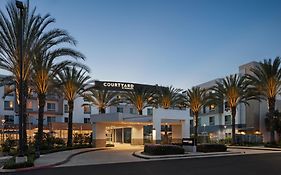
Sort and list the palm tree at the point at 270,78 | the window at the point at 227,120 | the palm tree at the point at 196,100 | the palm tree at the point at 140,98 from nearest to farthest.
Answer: the palm tree at the point at 270,78, the palm tree at the point at 140,98, the palm tree at the point at 196,100, the window at the point at 227,120

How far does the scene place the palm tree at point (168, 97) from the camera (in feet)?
188

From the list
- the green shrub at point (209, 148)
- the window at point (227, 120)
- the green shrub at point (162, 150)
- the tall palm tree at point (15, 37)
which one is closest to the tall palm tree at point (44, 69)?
the tall palm tree at point (15, 37)

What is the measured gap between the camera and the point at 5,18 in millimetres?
27078

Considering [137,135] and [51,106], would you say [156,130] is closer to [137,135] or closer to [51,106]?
[137,135]

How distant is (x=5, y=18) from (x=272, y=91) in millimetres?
35985

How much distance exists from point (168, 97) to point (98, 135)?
46.1 feet

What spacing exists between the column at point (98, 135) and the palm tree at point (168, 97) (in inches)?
475

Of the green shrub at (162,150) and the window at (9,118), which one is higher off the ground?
the window at (9,118)

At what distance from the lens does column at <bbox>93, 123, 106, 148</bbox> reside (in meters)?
48.5

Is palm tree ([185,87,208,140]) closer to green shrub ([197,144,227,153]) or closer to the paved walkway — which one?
green shrub ([197,144,227,153])

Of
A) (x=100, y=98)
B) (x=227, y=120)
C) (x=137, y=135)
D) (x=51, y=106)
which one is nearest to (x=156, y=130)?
(x=137, y=135)

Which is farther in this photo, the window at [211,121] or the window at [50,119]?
the window at [211,121]

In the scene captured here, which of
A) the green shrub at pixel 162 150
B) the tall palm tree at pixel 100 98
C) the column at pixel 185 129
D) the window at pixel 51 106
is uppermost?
the tall palm tree at pixel 100 98

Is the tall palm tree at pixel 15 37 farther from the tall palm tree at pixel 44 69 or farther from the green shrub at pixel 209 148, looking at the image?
the green shrub at pixel 209 148
